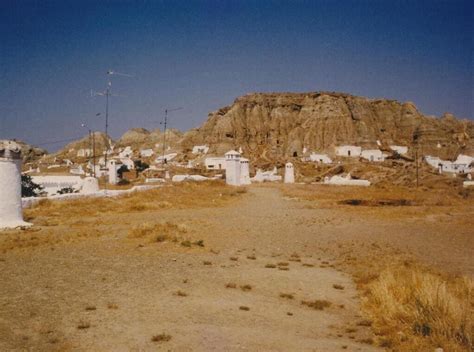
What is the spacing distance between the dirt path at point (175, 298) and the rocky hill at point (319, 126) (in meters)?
89.9

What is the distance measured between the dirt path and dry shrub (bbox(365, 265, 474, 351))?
1.28 feet

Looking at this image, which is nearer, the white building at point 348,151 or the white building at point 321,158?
the white building at point 321,158

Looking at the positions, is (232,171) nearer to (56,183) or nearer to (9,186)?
(56,183)

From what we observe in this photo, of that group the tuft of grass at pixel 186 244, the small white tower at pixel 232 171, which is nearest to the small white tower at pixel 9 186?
the tuft of grass at pixel 186 244

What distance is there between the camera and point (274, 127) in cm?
11269

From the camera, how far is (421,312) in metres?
6.47

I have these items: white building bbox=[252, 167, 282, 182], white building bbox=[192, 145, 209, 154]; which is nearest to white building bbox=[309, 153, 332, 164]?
white building bbox=[252, 167, 282, 182]

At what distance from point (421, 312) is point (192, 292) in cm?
383

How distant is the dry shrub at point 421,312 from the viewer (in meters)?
5.63

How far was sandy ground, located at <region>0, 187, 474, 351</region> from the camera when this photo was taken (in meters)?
5.51

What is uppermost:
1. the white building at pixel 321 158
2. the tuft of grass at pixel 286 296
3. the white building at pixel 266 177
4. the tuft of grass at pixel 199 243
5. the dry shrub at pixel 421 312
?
the white building at pixel 321 158

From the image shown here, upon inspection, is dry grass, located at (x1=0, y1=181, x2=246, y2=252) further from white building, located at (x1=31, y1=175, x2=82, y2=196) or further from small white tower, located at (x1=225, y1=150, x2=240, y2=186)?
white building, located at (x1=31, y1=175, x2=82, y2=196)

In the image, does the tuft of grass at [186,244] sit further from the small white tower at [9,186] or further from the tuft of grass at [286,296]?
the small white tower at [9,186]

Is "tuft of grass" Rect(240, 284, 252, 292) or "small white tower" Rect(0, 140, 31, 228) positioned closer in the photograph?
"tuft of grass" Rect(240, 284, 252, 292)
